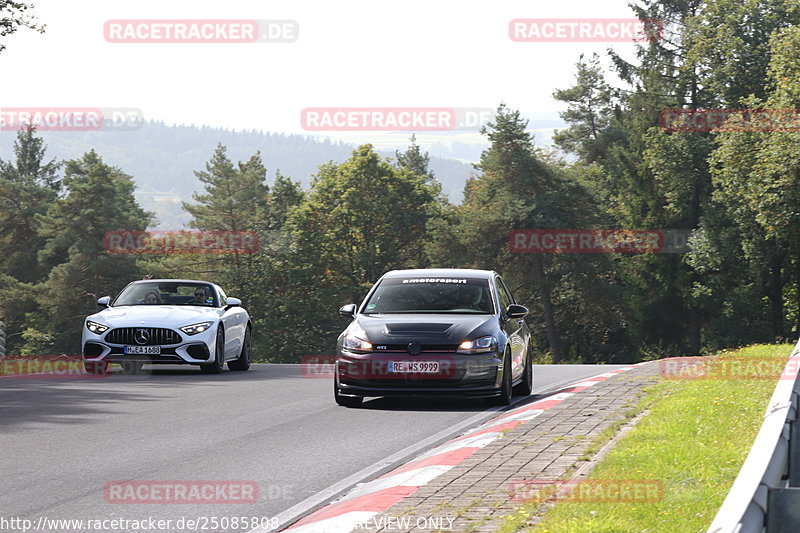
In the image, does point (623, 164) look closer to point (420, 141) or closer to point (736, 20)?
point (736, 20)

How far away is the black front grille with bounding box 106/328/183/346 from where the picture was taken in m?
17.6

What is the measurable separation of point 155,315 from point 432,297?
5.62 meters

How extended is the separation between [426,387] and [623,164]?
190 feet

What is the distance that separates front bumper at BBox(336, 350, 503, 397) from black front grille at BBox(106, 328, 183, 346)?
536 cm

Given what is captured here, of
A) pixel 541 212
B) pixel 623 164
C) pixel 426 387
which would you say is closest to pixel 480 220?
pixel 541 212

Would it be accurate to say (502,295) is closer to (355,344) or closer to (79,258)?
(355,344)

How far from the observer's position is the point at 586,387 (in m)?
15.6

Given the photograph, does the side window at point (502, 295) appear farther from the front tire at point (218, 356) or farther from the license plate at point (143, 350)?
the license plate at point (143, 350)

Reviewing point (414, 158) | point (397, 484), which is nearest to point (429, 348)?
point (397, 484)

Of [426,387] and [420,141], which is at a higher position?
[420,141]

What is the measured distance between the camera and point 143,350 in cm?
1755

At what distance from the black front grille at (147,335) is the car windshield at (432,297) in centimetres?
451

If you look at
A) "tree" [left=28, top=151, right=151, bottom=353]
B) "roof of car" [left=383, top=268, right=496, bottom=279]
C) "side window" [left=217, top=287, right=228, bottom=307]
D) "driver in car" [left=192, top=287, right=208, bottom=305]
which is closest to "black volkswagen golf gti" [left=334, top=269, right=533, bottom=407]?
"roof of car" [left=383, top=268, right=496, bottom=279]

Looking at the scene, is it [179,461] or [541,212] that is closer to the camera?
[179,461]
